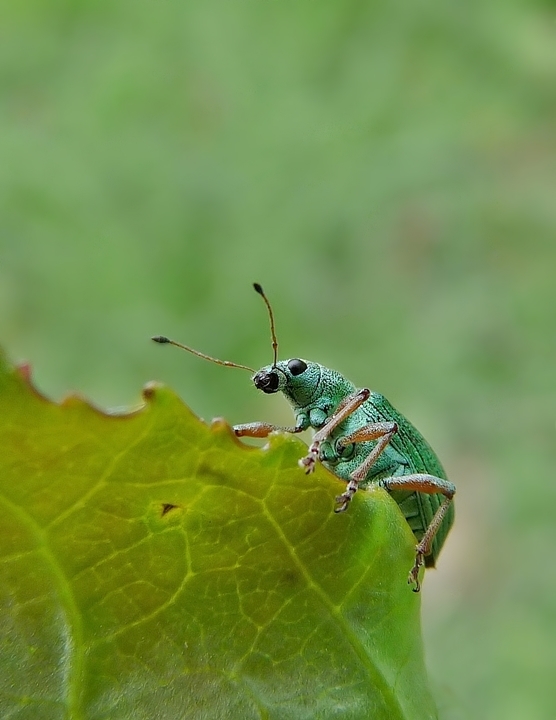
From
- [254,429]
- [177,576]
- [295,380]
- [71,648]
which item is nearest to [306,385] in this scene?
[295,380]

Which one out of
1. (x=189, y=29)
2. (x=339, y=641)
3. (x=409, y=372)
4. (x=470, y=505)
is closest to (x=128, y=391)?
(x=409, y=372)

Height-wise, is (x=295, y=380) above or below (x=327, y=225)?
above

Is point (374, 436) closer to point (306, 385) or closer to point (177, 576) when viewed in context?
point (306, 385)

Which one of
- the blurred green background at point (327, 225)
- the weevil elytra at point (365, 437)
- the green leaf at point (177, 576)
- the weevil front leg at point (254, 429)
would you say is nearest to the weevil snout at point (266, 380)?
the weevil elytra at point (365, 437)

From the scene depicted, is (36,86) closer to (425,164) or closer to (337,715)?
(425,164)

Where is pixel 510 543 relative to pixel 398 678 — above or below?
below

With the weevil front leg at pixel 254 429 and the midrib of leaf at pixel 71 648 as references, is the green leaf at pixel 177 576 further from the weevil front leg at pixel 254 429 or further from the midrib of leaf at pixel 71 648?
the weevil front leg at pixel 254 429
